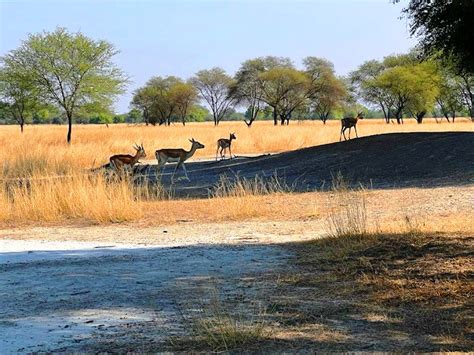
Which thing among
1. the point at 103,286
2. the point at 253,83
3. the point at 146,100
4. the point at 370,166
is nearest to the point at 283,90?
the point at 253,83

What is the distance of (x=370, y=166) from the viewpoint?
20.1 meters

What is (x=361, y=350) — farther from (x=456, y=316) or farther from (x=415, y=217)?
(x=415, y=217)

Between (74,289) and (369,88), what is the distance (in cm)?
6956

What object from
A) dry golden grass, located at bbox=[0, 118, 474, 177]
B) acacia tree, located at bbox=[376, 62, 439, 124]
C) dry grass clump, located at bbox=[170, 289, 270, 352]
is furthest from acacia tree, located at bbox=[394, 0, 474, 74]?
acacia tree, located at bbox=[376, 62, 439, 124]

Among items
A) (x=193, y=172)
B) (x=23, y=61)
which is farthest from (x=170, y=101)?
(x=193, y=172)

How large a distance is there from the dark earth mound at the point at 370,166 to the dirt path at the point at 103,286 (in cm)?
704

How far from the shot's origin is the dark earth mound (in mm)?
17906

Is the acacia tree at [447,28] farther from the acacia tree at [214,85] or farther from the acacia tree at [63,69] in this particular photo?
the acacia tree at [214,85]

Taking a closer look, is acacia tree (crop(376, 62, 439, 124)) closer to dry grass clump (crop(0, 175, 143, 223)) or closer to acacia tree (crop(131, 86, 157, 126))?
acacia tree (crop(131, 86, 157, 126))

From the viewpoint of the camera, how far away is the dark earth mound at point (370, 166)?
17.9 m

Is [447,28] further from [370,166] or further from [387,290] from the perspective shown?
[370,166]

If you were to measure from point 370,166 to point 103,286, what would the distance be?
13803 millimetres

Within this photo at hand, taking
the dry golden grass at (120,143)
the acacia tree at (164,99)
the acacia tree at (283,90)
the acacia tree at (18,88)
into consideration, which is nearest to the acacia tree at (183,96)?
the acacia tree at (164,99)

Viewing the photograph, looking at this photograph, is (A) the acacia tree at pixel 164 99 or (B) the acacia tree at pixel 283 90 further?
(A) the acacia tree at pixel 164 99
